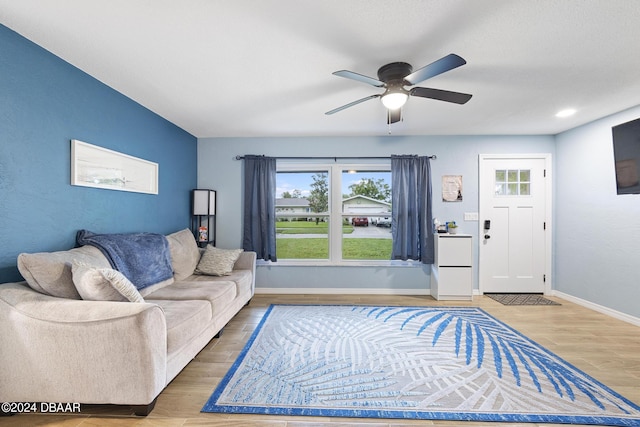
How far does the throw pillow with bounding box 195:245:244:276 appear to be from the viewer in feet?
11.3

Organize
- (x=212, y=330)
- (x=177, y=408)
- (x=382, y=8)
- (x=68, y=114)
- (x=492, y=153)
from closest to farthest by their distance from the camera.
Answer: (x=382, y=8), (x=177, y=408), (x=68, y=114), (x=212, y=330), (x=492, y=153)

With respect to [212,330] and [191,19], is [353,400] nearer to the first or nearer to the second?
[212,330]

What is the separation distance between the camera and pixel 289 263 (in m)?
4.39

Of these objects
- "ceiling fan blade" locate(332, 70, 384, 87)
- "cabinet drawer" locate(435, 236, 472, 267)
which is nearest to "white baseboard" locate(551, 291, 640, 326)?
"cabinet drawer" locate(435, 236, 472, 267)

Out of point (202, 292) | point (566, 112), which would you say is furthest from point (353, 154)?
point (202, 292)

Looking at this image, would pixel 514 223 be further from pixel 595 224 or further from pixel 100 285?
pixel 100 285

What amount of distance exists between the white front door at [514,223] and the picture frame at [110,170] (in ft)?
15.1

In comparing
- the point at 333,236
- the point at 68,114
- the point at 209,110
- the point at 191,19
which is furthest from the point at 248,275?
the point at 191,19

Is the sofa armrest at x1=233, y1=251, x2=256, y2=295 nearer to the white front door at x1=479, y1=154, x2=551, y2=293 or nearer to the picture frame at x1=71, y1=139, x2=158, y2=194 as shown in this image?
the picture frame at x1=71, y1=139, x2=158, y2=194

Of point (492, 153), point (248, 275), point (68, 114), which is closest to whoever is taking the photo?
point (68, 114)

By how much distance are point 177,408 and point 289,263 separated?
267 centimetres

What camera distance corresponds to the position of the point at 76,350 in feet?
5.35

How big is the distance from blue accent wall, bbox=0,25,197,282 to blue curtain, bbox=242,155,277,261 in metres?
1.51

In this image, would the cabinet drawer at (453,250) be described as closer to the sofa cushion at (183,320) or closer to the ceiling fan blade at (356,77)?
the ceiling fan blade at (356,77)
